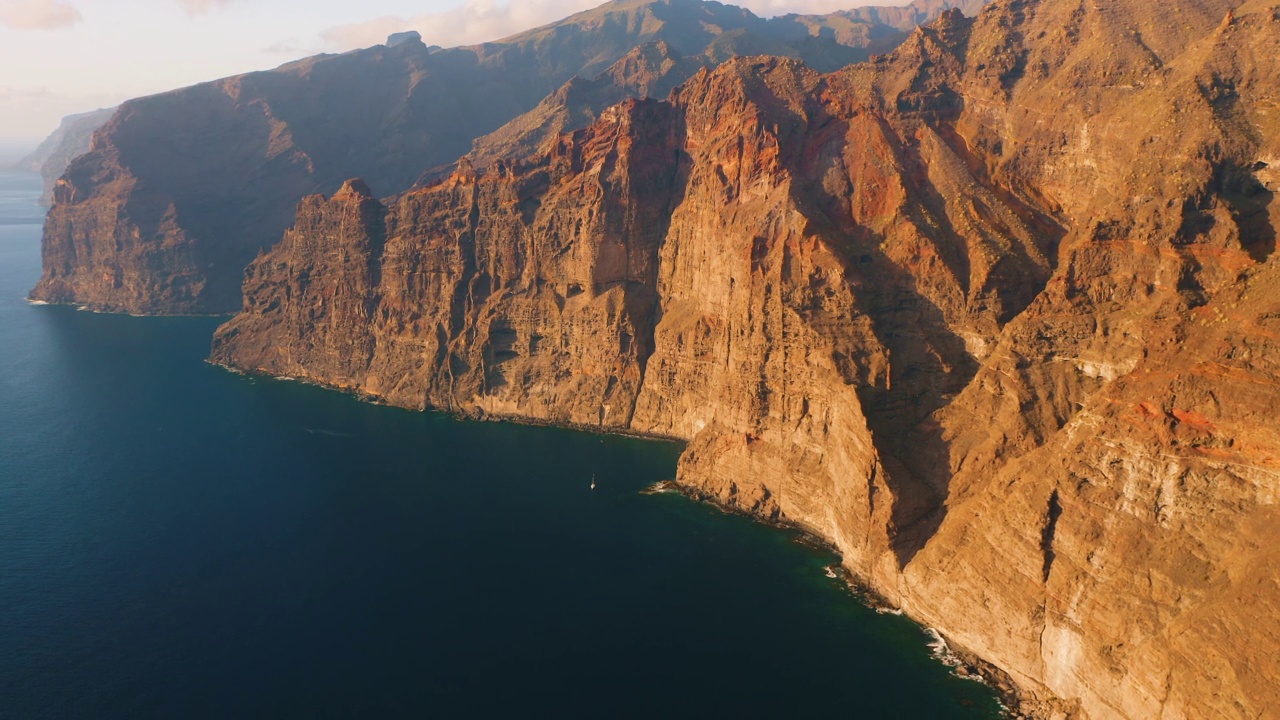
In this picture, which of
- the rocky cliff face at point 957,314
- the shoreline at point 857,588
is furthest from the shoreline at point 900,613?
the rocky cliff face at point 957,314

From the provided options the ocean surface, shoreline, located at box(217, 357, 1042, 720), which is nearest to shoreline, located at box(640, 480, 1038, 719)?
shoreline, located at box(217, 357, 1042, 720)

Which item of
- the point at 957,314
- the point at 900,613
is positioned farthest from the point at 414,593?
the point at 957,314

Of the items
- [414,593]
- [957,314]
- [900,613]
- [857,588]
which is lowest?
[900,613]

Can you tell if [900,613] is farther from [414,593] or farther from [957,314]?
[414,593]

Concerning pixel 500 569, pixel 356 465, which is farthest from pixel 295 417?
pixel 500 569

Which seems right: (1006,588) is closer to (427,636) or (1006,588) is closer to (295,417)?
(427,636)

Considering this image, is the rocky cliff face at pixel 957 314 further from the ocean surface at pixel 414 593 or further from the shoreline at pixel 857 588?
the ocean surface at pixel 414 593
